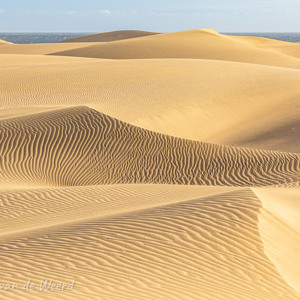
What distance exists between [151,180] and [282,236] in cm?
758

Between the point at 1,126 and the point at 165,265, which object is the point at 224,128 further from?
the point at 165,265

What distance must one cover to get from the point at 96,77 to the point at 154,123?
871 centimetres

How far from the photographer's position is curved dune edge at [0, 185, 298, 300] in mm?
5812

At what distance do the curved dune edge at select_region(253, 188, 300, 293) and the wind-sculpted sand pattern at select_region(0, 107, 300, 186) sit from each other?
17.2ft

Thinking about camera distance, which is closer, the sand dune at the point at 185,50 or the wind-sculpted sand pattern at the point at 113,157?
the wind-sculpted sand pattern at the point at 113,157

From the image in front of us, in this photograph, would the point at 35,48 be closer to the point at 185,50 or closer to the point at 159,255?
the point at 185,50

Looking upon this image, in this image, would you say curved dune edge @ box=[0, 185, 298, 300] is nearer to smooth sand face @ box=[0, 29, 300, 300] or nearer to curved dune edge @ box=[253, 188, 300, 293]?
smooth sand face @ box=[0, 29, 300, 300]

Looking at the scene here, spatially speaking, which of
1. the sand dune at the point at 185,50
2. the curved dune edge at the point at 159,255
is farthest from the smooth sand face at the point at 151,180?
the sand dune at the point at 185,50

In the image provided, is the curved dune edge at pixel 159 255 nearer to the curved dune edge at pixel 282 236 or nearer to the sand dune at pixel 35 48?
the curved dune edge at pixel 282 236

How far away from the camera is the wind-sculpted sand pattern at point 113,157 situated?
1462cm

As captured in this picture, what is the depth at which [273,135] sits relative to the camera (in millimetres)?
19953

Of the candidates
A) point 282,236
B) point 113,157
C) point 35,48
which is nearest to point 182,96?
point 113,157

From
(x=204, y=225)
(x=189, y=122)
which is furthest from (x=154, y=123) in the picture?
(x=204, y=225)

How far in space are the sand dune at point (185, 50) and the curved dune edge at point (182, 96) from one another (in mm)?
16058
